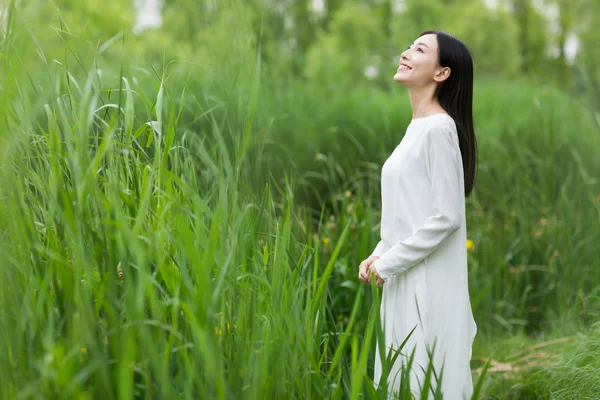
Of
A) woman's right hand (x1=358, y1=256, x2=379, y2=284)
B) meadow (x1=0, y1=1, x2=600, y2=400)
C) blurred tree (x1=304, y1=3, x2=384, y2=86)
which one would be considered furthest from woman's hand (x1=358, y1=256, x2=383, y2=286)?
blurred tree (x1=304, y1=3, x2=384, y2=86)

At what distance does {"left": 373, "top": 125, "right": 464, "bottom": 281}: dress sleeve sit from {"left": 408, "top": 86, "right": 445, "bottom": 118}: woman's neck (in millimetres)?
142

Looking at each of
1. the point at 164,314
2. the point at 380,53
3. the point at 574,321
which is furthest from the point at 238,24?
the point at 380,53

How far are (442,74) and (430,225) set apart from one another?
1.61 ft

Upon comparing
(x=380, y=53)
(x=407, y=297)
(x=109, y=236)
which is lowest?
(x=407, y=297)

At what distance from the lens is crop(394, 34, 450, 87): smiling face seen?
205cm

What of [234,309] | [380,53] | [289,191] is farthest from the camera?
[380,53]

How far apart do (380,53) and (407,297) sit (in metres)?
11.0

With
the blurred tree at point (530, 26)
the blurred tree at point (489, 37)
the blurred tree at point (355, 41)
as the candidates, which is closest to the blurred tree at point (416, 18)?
the blurred tree at point (355, 41)

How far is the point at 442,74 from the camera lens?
2.06 metres

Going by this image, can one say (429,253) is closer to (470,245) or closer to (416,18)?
(470,245)

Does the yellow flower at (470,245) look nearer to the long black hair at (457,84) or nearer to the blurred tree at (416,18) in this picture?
the long black hair at (457,84)

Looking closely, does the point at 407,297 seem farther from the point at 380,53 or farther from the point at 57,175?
the point at 380,53

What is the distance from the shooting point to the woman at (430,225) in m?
1.92

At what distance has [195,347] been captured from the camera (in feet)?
4.33
